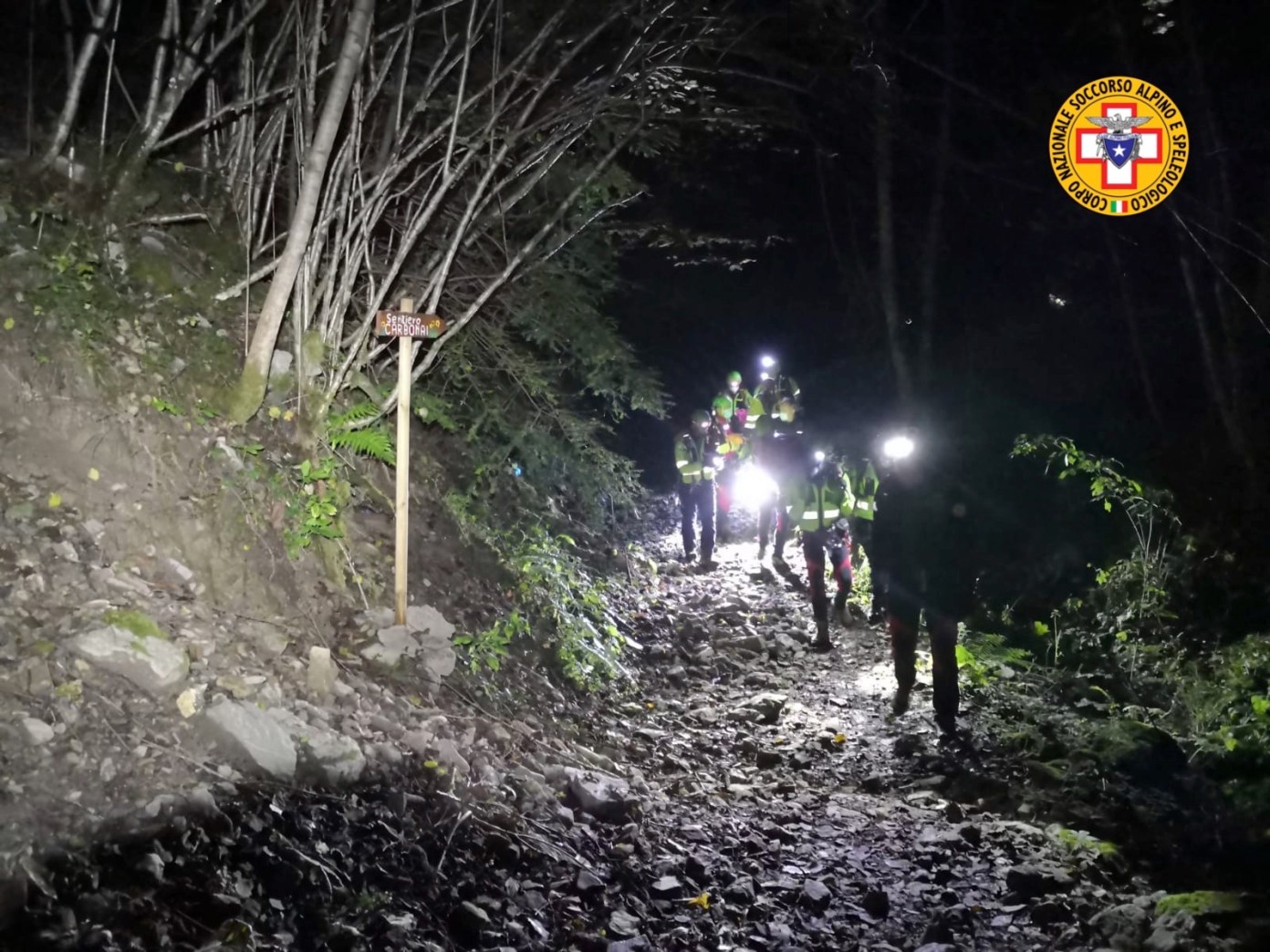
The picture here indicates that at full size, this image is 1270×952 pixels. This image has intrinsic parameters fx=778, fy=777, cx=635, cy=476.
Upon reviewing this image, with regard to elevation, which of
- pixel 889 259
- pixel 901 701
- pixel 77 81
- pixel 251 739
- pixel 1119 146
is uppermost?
pixel 889 259

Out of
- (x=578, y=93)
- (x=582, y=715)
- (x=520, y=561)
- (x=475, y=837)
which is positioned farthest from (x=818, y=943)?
(x=578, y=93)

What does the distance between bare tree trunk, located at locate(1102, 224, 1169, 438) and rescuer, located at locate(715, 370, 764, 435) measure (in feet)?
18.1

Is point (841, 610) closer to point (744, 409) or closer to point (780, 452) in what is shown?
point (780, 452)

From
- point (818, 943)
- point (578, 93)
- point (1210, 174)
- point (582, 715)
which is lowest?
point (818, 943)

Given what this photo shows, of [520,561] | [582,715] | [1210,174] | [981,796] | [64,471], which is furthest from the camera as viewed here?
Answer: [1210,174]

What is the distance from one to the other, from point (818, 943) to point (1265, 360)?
33.5 feet

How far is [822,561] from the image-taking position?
9.16m

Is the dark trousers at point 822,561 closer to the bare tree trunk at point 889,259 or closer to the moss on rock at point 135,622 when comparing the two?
the bare tree trunk at point 889,259

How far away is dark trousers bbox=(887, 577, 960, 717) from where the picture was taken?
22.1 feet

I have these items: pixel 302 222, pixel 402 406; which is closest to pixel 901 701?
pixel 402 406

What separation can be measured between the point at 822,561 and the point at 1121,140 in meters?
5.93

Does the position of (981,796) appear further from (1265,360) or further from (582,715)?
(1265,360)

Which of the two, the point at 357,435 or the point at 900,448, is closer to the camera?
the point at 357,435

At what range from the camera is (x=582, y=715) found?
650 centimetres
